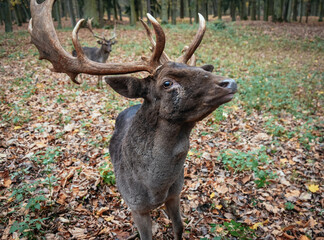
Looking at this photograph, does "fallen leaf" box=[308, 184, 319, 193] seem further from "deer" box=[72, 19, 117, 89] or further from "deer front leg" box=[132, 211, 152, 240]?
"deer" box=[72, 19, 117, 89]

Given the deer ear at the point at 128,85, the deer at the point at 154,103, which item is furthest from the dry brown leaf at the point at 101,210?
the deer ear at the point at 128,85

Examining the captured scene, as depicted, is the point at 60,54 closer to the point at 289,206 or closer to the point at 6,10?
the point at 289,206

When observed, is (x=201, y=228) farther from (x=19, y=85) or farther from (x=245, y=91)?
(x=19, y=85)

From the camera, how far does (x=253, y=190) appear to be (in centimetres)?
423

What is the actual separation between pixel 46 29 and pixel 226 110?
5.39 metres

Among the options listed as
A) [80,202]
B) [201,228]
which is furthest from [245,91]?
[80,202]

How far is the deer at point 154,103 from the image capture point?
76.6 inches

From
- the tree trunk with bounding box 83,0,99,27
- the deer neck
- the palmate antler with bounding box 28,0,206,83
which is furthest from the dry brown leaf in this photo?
the tree trunk with bounding box 83,0,99,27

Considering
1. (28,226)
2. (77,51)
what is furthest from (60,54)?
(28,226)

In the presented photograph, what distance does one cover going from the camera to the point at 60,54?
254 cm

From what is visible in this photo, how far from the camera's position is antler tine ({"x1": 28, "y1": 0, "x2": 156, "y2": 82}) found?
7.75ft

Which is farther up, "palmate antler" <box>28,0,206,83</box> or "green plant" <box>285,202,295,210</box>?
"palmate antler" <box>28,0,206,83</box>

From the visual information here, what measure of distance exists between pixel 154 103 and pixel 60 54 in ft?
4.16

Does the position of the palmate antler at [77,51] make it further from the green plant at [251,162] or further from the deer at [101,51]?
the deer at [101,51]
